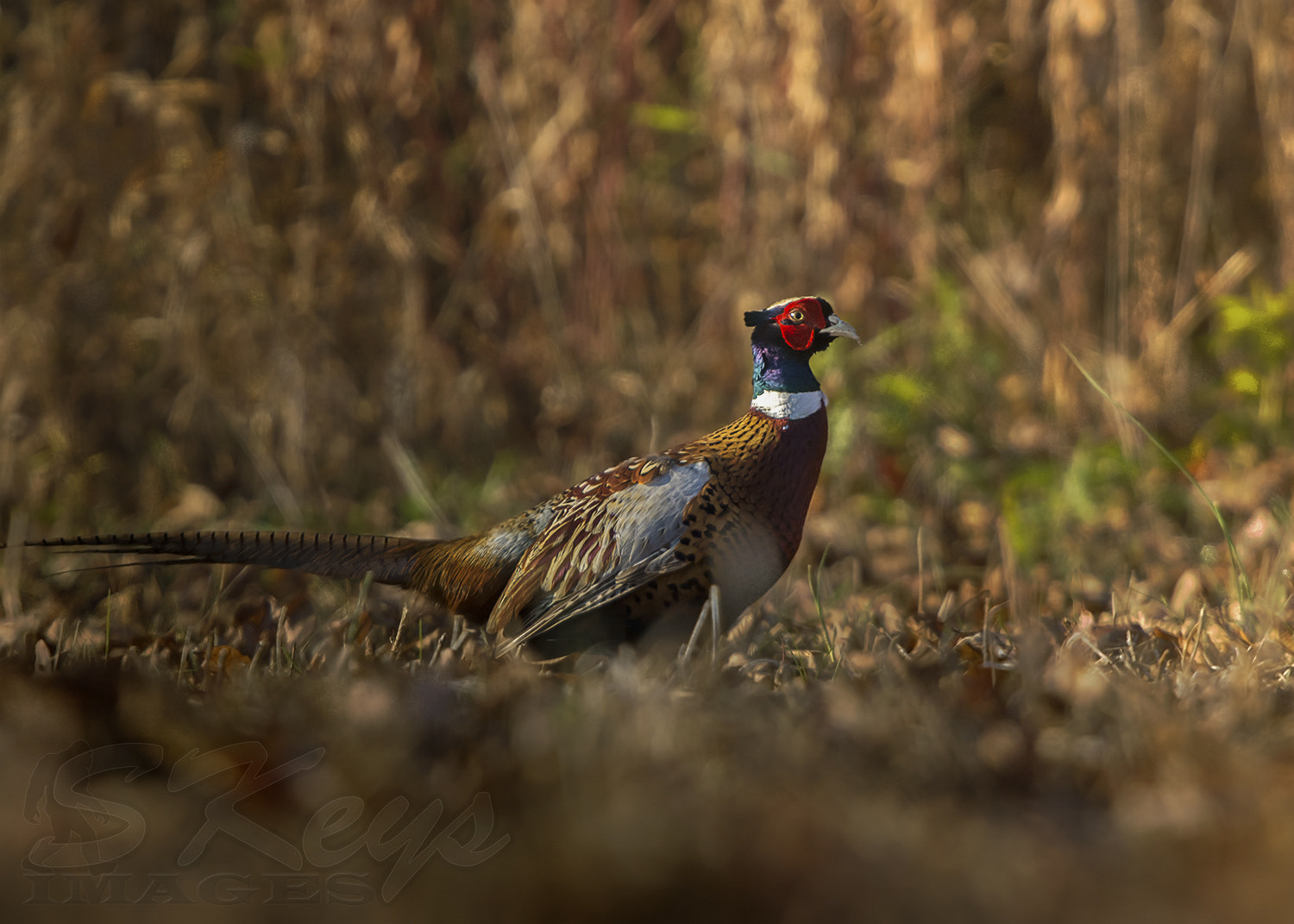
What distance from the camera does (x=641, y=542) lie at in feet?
8.77

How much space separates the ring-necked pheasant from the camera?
2.68 m

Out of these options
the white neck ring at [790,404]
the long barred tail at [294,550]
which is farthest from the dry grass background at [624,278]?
the white neck ring at [790,404]

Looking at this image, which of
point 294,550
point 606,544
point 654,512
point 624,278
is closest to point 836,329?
point 654,512

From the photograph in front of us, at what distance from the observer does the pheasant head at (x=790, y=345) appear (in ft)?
9.59

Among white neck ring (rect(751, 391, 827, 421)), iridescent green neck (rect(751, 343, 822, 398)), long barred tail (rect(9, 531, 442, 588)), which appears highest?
iridescent green neck (rect(751, 343, 822, 398))

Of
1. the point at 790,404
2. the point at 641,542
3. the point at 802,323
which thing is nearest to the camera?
the point at 641,542

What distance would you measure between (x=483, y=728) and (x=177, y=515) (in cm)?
306

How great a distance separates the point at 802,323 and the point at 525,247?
232cm

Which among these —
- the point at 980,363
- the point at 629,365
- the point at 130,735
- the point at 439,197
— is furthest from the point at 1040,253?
the point at 130,735

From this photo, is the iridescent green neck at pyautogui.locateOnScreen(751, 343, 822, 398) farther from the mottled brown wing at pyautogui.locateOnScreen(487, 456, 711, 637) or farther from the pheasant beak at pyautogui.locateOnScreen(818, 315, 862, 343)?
the mottled brown wing at pyautogui.locateOnScreen(487, 456, 711, 637)

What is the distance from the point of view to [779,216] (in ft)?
15.5

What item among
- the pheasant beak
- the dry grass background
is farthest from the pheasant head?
the dry grass background

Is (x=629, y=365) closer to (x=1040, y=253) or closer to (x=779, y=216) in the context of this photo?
(x=779, y=216)

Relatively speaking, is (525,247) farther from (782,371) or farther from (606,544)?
(606,544)
